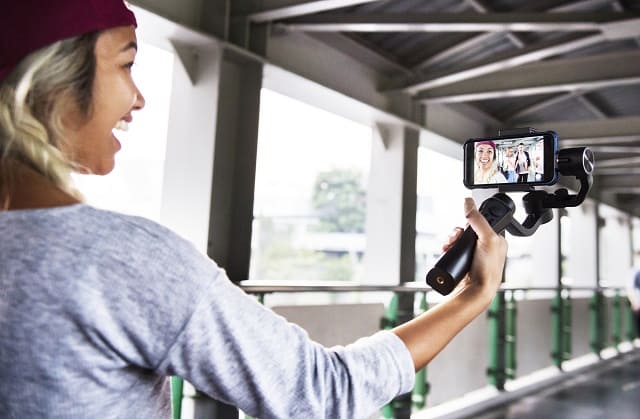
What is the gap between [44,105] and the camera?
589mm

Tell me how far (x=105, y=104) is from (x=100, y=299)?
225 mm

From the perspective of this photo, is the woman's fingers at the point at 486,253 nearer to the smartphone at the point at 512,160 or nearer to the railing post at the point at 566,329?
the smartphone at the point at 512,160

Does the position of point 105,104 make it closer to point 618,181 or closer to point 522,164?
point 522,164

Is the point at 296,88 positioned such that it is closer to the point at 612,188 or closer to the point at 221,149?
the point at 221,149

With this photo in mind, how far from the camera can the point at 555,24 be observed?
10.5ft

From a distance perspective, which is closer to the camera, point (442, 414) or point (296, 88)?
point (296, 88)

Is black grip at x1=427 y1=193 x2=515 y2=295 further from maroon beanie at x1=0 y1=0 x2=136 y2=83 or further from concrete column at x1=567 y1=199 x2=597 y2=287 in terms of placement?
concrete column at x1=567 y1=199 x2=597 y2=287

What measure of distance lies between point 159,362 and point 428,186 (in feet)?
15.3

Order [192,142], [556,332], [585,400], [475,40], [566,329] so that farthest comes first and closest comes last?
[566,329] < [556,332] < [585,400] < [475,40] < [192,142]

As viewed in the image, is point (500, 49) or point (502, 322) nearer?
point (500, 49)

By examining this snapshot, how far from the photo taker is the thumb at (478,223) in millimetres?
779

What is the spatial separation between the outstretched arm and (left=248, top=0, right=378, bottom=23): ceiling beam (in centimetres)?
243

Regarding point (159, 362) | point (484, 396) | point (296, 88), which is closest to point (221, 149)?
point (296, 88)

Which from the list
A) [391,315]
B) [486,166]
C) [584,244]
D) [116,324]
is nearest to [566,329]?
[584,244]
